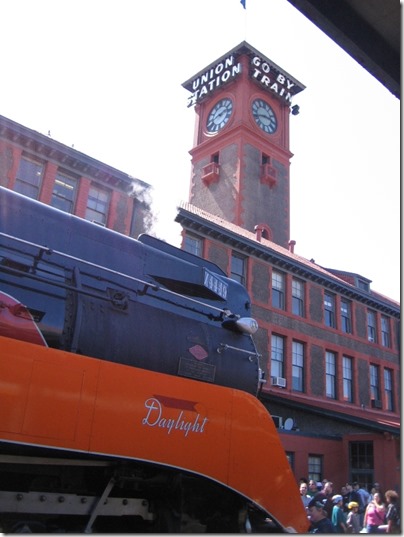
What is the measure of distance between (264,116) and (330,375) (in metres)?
19.1

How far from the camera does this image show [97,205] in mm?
16297

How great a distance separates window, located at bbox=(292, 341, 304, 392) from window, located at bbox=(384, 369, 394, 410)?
6650 millimetres

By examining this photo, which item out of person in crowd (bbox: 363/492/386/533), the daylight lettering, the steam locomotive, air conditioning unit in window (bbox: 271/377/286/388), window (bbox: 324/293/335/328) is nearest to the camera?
the steam locomotive

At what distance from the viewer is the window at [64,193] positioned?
15.6 metres

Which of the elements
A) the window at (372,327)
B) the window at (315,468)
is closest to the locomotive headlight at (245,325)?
the window at (315,468)

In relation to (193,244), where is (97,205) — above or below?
above

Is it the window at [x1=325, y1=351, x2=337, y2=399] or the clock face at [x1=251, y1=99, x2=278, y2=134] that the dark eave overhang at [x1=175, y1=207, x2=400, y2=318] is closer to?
the window at [x1=325, y1=351, x2=337, y2=399]

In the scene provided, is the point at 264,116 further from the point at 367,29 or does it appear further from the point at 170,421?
the point at 170,421

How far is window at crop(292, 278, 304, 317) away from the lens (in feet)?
72.0

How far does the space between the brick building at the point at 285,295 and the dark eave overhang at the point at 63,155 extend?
271 centimetres

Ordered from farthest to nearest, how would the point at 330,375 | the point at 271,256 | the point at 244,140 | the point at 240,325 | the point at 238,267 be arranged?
the point at 244,140
the point at 330,375
the point at 271,256
the point at 238,267
the point at 240,325

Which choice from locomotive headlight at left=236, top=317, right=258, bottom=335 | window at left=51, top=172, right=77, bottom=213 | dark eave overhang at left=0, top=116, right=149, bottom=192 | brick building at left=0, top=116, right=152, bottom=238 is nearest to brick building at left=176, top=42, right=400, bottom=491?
brick building at left=0, top=116, right=152, bottom=238

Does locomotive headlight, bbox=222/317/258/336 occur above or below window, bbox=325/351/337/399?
below

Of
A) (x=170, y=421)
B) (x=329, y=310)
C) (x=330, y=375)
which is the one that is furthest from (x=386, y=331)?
(x=170, y=421)
